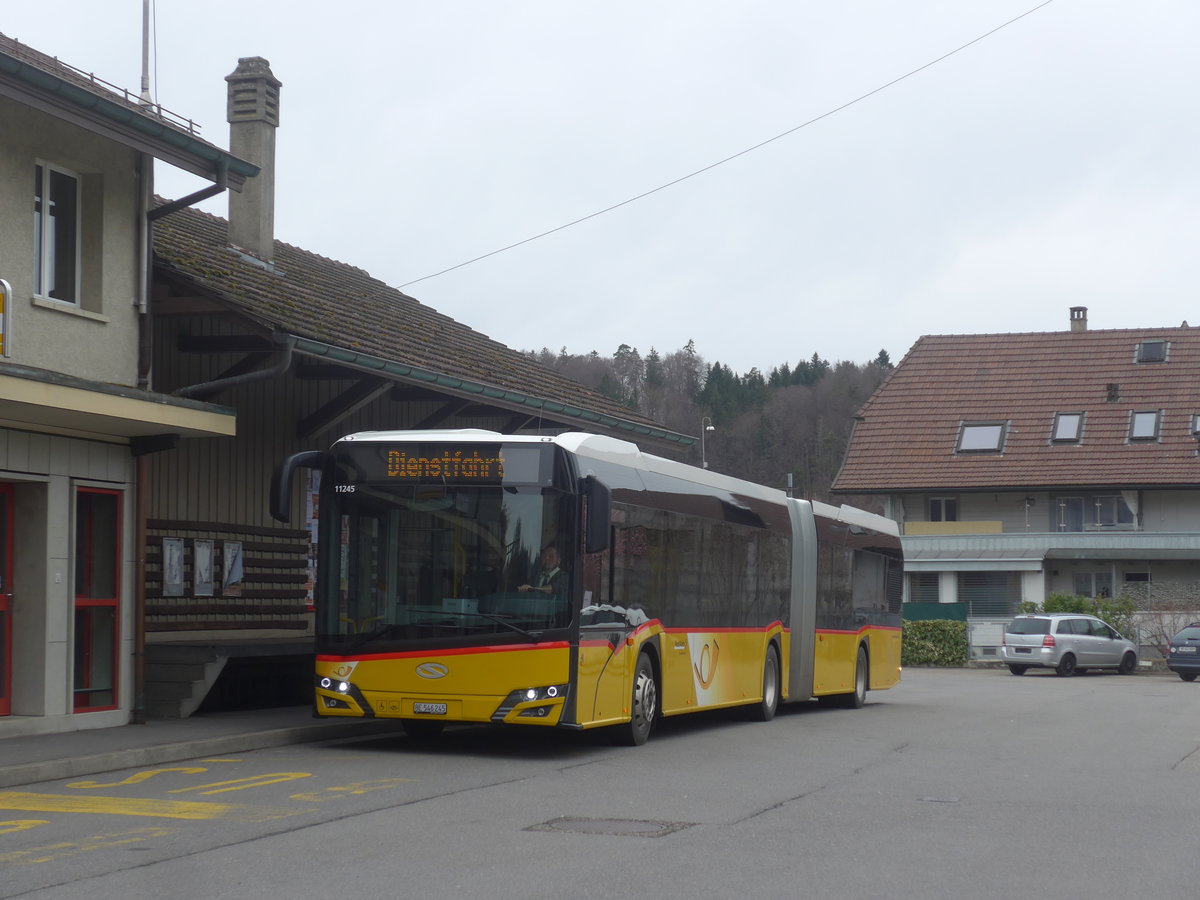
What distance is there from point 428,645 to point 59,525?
12.4 ft

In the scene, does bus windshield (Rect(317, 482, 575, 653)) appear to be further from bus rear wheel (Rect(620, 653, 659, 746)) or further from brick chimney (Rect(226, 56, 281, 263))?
brick chimney (Rect(226, 56, 281, 263))

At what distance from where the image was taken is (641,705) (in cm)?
1468

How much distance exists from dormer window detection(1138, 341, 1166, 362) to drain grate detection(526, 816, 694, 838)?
49.4 meters

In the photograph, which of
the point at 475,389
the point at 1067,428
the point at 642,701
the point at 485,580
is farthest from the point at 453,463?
the point at 1067,428

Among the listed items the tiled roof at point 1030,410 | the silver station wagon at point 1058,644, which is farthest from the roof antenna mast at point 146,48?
the tiled roof at point 1030,410

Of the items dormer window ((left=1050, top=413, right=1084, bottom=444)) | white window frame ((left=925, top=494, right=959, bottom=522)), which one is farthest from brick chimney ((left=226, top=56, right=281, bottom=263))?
dormer window ((left=1050, top=413, right=1084, bottom=444))

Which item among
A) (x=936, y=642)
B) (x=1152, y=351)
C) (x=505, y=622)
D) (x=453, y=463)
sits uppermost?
(x=1152, y=351)

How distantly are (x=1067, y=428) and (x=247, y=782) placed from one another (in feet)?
150

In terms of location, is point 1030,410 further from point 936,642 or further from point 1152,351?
point 936,642

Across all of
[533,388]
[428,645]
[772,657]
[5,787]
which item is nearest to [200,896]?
[5,787]

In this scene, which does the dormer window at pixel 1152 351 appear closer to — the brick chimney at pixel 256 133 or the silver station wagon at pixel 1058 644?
the silver station wagon at pixel 1058 644

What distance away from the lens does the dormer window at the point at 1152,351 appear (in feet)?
180

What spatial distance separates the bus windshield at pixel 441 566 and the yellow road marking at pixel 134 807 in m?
3.33

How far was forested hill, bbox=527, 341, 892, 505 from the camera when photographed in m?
99.2
